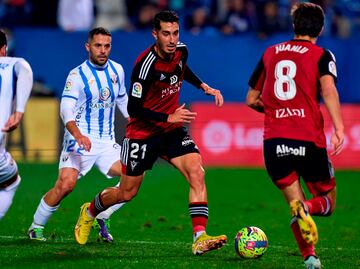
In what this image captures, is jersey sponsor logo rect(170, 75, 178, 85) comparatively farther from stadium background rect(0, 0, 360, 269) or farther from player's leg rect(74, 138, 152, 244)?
stadium background rect(0, 0, 360, 269)

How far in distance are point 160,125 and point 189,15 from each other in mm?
12623

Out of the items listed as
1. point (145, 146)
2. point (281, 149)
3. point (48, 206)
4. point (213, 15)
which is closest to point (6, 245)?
point (48, 206)

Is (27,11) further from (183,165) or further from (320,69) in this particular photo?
(320,69)

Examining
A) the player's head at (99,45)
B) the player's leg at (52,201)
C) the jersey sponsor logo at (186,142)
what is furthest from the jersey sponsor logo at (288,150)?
the player's head at (99,45)

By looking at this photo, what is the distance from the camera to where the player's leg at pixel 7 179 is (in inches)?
366

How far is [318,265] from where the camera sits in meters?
8.12

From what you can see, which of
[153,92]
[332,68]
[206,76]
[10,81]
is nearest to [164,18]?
[153,92]

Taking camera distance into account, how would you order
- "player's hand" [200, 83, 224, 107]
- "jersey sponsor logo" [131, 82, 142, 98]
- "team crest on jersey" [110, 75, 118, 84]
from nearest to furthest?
"jersey sponsor logo" [131, 82, 142, 98], "player's hand" [200, 83, 224, 107], "team crest on jersey" [110, 75, 118, 84]

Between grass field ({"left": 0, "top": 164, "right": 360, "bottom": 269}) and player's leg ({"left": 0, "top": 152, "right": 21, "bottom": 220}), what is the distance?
0.47 metres

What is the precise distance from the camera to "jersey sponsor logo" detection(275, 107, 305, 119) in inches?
323

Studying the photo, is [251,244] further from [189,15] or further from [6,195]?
[189,15]

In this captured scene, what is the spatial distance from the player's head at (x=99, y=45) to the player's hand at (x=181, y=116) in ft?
5.63

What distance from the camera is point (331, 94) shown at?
805 centimetres

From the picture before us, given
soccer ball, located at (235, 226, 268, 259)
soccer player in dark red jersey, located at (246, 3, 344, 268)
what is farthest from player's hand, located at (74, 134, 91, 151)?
soccer player in dark red jersey, located at (246, 3, 344, 268)
